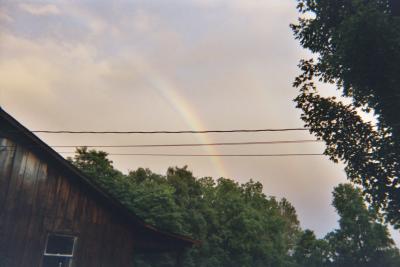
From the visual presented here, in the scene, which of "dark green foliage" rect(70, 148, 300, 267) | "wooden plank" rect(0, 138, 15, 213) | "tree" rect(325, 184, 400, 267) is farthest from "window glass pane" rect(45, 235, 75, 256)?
"tree" rect(325, 184, 400, 267)

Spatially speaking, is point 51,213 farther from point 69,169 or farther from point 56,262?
point 56,262

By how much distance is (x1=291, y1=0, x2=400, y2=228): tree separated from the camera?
11.6 m

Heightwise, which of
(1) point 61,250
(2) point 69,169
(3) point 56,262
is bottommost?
(3) point 56,262

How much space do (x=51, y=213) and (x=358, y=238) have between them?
39525 millimetres

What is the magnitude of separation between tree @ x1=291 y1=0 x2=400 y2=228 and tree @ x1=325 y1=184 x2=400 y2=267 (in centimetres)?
2919

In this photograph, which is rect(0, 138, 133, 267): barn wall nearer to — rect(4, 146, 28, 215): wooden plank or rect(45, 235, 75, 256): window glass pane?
rect(4, 146, 28, 215): wooden plank

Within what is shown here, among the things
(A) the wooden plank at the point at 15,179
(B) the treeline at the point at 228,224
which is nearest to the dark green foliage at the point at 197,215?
(B) the treeline at the point at 228,224

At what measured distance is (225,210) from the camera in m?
40.5

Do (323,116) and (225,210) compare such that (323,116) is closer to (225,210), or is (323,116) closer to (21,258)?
(21,258)

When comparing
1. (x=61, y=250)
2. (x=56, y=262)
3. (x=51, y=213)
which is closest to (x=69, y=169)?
(x=51, y=213)

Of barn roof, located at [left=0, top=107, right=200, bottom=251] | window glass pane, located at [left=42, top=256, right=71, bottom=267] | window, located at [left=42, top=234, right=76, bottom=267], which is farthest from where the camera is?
window glass pane, located at [left=42, top=256, right=71, bottom=267]

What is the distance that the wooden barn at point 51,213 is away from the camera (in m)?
10.8

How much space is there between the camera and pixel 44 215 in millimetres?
11328

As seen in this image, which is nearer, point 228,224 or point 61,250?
point 61,250
